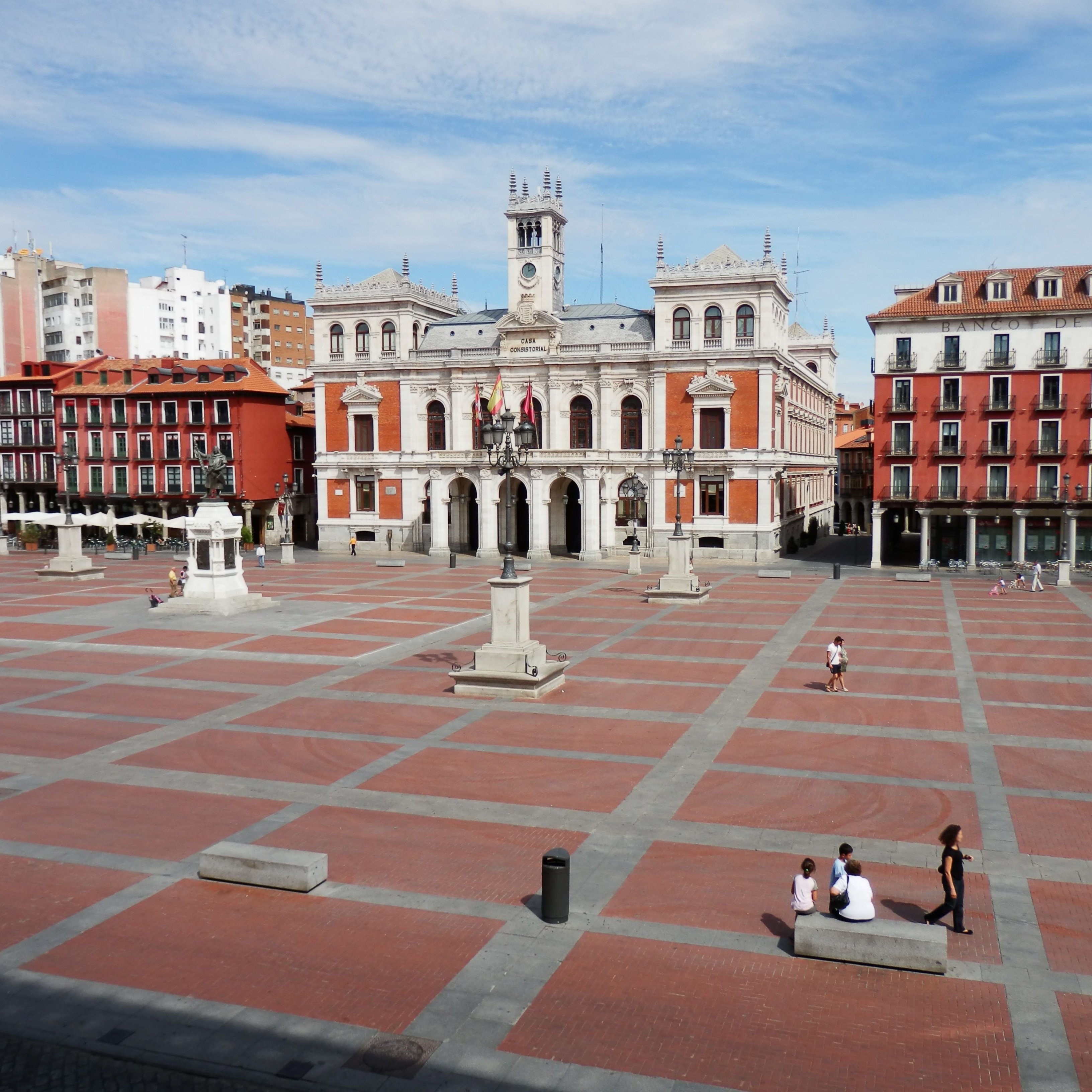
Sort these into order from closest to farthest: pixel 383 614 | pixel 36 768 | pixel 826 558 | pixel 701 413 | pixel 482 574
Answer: pixel 36 768, pixel 383 614, pixel 482 574, pixel 701 413, pixel 826 558

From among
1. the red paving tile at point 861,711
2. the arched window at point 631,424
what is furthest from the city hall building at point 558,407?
the red paving tile at point 861,711

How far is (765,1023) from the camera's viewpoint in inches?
400

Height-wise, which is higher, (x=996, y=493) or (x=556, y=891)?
(x=996, y=493)

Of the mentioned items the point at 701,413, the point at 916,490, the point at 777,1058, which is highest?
the point at 701,413

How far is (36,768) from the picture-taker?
723 inches

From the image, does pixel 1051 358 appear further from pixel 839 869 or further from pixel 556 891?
pixel 556 891

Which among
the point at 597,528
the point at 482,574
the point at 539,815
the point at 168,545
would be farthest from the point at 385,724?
the point at 168,545

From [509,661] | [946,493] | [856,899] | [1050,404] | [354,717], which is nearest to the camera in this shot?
[856,899]

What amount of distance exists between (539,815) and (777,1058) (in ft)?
22.6

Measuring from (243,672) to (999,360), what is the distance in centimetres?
4421

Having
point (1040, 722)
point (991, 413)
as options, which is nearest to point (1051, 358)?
point (991, 413)

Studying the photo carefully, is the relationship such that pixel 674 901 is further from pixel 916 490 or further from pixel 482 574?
pixel 916 490

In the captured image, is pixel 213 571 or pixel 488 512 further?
pixel 488 512

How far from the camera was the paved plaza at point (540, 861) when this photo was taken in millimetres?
9836
